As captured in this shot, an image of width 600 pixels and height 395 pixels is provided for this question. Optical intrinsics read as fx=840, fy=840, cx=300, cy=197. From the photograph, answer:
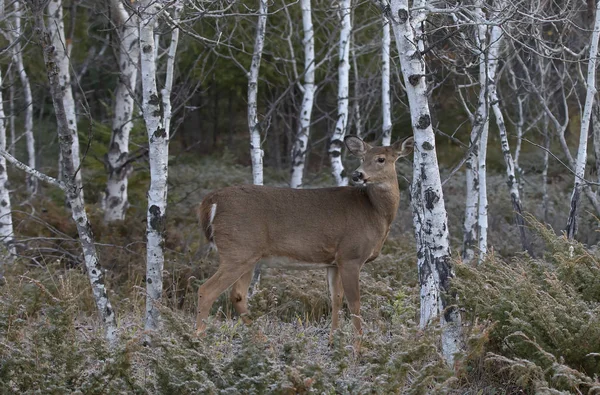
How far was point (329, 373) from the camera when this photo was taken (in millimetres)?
A: 4711

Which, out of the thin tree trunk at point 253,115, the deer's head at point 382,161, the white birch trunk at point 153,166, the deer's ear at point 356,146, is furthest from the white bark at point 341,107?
the white birch trunk at point 153,166

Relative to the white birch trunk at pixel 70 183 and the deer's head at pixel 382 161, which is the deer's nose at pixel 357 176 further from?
the white birch trunk at pixel 70 183

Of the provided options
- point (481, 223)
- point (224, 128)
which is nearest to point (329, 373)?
point (481, 223)

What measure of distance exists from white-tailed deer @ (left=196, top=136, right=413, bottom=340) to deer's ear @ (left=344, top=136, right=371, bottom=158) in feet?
0.46

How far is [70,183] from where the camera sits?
6059 millimetres

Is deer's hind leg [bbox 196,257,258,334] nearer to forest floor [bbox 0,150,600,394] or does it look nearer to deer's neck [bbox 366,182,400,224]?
forest floor [bbox 0,150,600,394]

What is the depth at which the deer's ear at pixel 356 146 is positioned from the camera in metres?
7.93

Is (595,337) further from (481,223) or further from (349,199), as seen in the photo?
(481,223)

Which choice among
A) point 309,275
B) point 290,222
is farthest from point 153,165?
point 309,275

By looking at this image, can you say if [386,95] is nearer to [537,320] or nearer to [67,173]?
[67,173]

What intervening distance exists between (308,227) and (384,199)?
0.79m

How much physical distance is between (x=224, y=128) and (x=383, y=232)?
27412 millimetres

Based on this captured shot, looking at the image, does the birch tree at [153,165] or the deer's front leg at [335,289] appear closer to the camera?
the birch tree at [153,165]

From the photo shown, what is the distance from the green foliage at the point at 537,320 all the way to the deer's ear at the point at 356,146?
6.58ft
